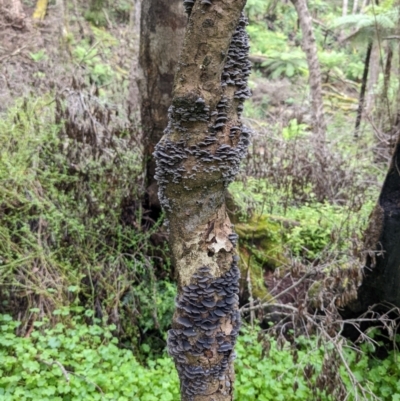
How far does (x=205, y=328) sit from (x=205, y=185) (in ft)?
1.90

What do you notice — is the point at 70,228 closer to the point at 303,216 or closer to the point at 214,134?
the point at 214,134

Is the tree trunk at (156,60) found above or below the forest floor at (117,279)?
Result: above

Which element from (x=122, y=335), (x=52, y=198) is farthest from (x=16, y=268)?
(x=122, y=335)

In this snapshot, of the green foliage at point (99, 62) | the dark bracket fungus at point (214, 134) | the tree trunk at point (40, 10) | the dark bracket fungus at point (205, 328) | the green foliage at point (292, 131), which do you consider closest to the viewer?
the dark bracket fungus at point (214, 134)

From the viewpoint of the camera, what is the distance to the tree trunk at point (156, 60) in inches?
139

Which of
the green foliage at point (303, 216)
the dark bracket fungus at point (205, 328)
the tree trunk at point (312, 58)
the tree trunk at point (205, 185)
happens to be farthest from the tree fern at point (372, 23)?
the dark bracket fungus at point (205, 328)

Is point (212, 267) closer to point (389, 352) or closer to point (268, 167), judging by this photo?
point (389, 352)

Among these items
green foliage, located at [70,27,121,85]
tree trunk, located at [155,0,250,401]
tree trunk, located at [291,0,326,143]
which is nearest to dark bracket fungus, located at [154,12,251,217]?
tree trunk, located at [155,0,250,401]

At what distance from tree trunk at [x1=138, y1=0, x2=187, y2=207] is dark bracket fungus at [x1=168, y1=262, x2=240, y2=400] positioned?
2361mm

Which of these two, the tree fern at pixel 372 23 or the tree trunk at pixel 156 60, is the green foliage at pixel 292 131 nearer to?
the tree fern at pixel 372 23

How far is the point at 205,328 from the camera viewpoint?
5.59ft

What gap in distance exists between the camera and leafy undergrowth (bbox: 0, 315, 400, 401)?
2932mm

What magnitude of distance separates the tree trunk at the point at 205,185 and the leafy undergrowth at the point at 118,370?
50.2 inches

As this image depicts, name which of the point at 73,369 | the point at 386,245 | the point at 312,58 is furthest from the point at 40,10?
the point at 386,245
